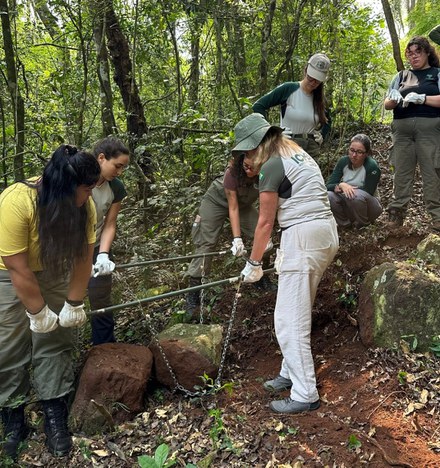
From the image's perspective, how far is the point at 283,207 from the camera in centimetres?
295

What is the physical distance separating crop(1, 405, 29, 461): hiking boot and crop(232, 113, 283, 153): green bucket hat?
95.2 inches

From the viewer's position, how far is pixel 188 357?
3.54 metres

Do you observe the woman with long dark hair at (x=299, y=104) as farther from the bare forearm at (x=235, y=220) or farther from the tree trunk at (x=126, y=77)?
the tree trunk at (x=126, y=77)

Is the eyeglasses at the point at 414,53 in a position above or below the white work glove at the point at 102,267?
above

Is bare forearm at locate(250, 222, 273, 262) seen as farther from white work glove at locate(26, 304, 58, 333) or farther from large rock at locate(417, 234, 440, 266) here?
large rock at locate(417, 234, 440, 266)

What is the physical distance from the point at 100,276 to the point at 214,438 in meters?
1.69

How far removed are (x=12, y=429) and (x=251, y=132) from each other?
106 inches

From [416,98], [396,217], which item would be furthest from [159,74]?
[396,217]

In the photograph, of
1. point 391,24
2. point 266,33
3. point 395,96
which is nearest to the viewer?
point 395,96

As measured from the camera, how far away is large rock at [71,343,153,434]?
3.18 meters

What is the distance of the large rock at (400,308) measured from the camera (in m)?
3.14

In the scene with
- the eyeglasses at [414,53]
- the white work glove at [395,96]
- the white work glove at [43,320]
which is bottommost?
the white work glove at [43,320]

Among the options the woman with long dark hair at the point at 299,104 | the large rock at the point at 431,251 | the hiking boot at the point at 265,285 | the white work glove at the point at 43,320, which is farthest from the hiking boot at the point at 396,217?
the white work glove at the point at 43,320

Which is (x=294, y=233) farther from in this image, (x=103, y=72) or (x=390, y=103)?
(x=103, y=72)
